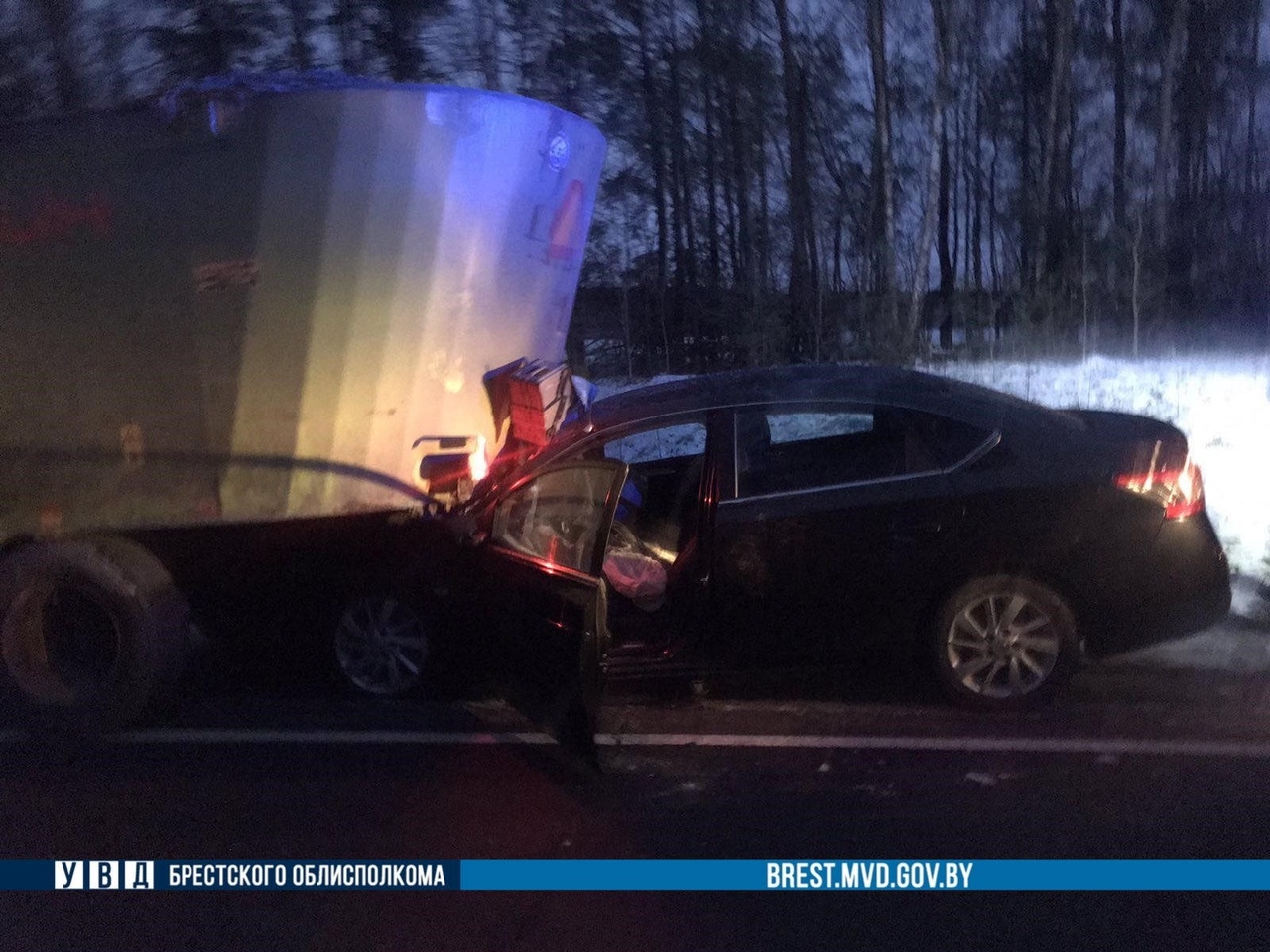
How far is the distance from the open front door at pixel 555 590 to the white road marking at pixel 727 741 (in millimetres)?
399

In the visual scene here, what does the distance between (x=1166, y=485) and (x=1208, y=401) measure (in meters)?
8.59

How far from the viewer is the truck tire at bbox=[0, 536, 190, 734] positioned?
200 inches

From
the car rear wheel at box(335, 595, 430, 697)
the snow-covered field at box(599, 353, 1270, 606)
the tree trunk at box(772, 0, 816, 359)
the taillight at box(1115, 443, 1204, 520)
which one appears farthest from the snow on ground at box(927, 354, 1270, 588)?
the car rear wheel at box(335, 595, 430, 697)

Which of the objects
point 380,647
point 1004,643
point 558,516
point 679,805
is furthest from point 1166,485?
point 380,647

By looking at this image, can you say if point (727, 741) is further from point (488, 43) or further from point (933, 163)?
point (933, 163)

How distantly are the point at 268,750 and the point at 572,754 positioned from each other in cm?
138

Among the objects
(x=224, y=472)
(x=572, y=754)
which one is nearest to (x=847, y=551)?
(x=572, y=754)

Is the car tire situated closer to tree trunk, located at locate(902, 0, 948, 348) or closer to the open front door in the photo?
the open front door

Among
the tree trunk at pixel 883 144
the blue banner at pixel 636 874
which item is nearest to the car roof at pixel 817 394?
the blue banner at pixel 636 874

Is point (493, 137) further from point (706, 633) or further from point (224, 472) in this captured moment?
point (706, 633)

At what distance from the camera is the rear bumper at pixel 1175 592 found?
491 cm

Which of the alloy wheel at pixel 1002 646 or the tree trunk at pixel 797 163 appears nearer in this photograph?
the alloy wheel at pixel 1002 646

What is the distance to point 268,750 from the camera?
194 inches

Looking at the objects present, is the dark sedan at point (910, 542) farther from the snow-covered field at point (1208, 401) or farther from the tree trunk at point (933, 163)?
the tree trunk at point (933, 163)
